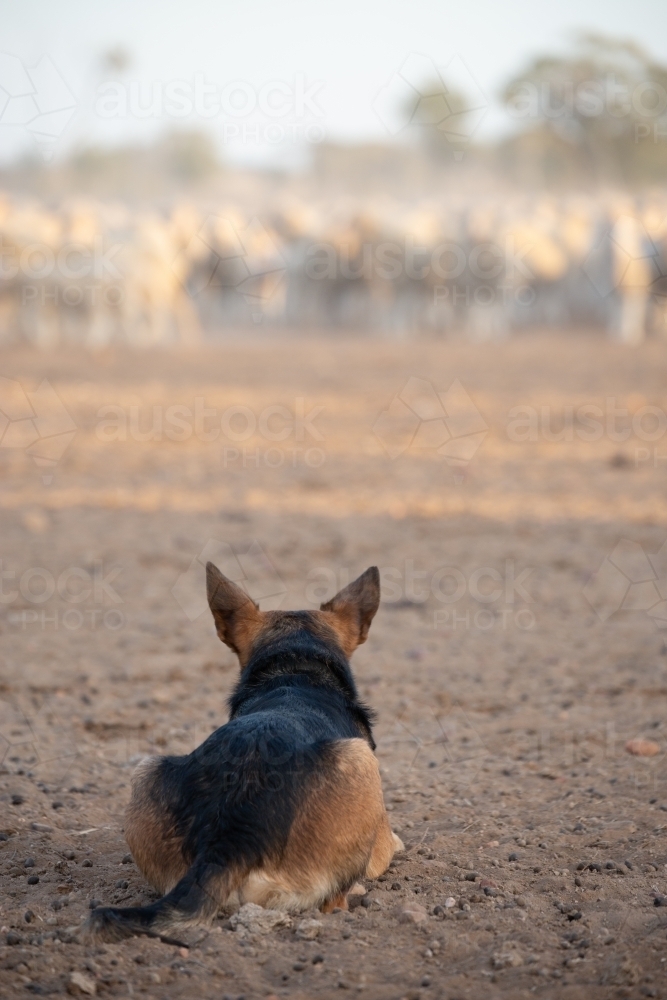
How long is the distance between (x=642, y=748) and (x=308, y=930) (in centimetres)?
240

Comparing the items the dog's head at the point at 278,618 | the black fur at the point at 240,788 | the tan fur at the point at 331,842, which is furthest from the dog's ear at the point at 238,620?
the tan fur at the point at 331,842

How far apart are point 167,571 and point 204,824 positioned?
4769 mm

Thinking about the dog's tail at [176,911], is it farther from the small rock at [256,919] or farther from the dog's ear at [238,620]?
the dog's ear at [238,620]

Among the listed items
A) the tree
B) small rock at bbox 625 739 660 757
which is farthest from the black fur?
the tree

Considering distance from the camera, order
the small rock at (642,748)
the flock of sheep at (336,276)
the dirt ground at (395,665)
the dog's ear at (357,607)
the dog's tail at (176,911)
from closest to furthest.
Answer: the dog's tail at (176,911) → the dirt ground at (395,665) → the dog's ear at (357,607) → the small rock at (642,748) → the flock of sheep at (336,276)

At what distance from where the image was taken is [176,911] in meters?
3.23

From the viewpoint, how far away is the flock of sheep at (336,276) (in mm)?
24969

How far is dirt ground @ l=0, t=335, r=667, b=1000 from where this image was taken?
330 centimetres

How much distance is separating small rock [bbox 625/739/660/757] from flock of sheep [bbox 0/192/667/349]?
20.3m

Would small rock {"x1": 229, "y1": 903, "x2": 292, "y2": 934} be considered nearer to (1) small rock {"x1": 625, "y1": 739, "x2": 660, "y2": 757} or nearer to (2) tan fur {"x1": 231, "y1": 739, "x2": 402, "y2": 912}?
(2) tan fur {"x1": 231, "y1": 739, "x2": 402, "y2": 912}

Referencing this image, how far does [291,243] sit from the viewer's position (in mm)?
32094

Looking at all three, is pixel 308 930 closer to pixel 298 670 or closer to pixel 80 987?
pixel 80 987

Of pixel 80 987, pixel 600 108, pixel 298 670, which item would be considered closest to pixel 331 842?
pixel 298 670

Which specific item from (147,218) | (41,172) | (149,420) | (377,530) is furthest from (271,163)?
(377,530)
